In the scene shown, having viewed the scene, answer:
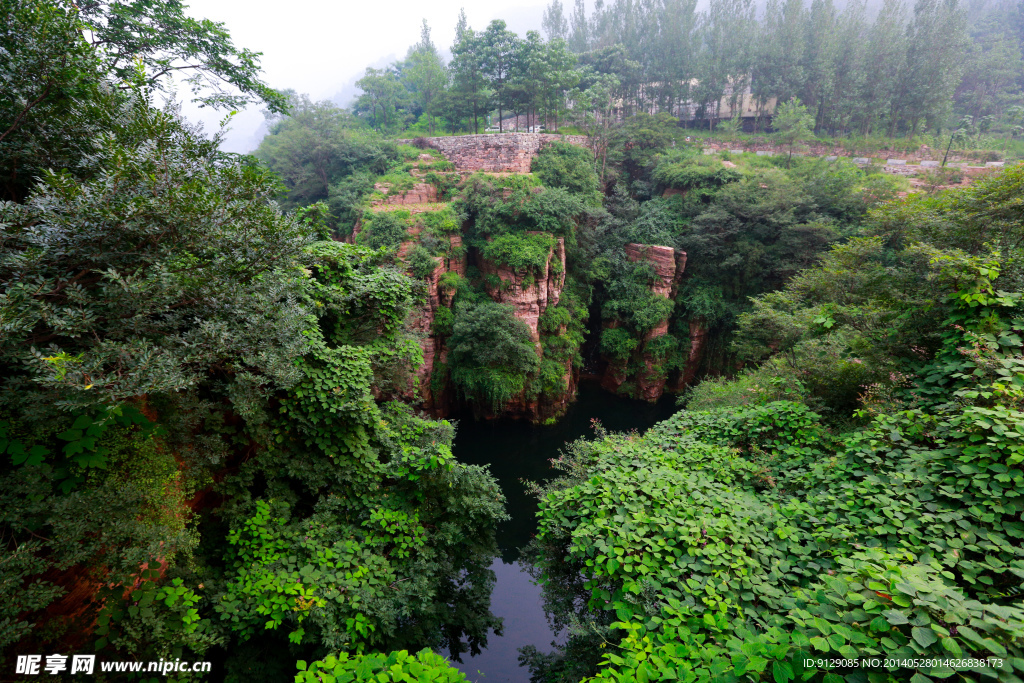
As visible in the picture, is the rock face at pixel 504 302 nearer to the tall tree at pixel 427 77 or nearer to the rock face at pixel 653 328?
the rock face at pixel 653 328

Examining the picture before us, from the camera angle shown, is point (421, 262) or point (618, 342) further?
point (618, 342)

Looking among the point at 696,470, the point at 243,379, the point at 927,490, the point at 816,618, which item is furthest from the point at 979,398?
the point at 243,379

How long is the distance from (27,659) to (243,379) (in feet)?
8.42

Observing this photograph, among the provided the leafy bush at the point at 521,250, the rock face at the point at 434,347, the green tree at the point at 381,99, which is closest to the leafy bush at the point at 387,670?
the rock face at the point at 434,347

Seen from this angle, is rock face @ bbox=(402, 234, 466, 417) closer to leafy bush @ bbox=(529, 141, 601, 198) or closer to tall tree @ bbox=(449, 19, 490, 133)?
leafy bush @ bbox=(529, 141, 601, 198)

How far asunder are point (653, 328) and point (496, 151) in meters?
13.8

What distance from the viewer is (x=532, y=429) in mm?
17203

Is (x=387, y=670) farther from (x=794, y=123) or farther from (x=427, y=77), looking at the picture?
(x=427, y=77)

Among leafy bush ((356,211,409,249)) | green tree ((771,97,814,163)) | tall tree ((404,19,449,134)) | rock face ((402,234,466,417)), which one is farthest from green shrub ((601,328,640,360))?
tall tree ((404,19,449,134))

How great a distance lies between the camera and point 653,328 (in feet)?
63.8

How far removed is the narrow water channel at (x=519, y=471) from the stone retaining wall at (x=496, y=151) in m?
13.3

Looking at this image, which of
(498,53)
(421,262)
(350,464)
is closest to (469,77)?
(498,53)

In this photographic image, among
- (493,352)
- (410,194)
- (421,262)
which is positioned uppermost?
(410,194)

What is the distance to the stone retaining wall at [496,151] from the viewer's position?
2381cm
